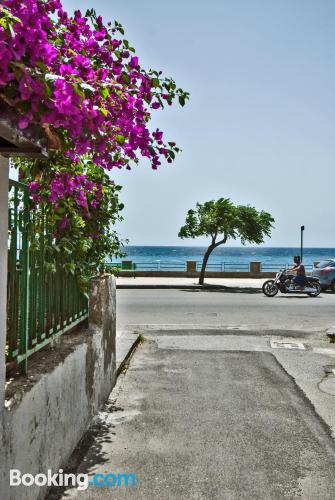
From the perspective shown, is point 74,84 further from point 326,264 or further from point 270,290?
point 326,264

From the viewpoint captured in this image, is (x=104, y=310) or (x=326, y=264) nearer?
(x=104, y=310)

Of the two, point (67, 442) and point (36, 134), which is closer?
point (36, 134)

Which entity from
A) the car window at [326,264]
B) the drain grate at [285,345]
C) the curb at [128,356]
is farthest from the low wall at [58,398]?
the car window at [326,264]

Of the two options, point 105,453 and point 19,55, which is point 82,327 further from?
point 19,55

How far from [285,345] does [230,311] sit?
575 cm

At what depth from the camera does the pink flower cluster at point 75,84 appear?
2.09 meters

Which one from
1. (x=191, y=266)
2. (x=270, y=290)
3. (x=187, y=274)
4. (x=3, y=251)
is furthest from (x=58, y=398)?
(x=191, y=266)

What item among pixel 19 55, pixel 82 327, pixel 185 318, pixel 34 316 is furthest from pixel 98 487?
pixel 185 318

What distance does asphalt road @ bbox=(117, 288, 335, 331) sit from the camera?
43.2 ft

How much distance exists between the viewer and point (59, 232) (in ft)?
15.9

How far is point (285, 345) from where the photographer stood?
10.1 meters

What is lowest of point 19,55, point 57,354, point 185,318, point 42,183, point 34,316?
point 185,318

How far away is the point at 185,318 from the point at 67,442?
9.80 meters

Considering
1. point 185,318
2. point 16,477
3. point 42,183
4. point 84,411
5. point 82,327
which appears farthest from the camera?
point 185,318
